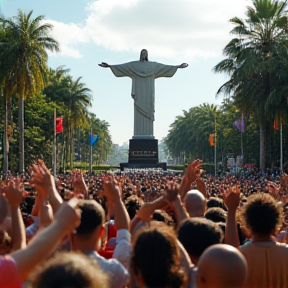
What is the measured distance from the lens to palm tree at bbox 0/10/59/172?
3244 cm

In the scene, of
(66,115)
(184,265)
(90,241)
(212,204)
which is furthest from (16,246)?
(66,115)

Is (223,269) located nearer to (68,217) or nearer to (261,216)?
(68,217)

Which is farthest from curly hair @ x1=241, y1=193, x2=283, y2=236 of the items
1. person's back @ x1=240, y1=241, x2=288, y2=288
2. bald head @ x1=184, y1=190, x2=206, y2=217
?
bald head @ x1=184, y1=190, x2=206, y2=217

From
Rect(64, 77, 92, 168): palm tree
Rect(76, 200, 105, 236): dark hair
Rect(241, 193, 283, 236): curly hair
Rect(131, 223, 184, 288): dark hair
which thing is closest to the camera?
Rect(131, 223, 184, 288): dark hair

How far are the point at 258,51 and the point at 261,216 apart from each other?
32.1m

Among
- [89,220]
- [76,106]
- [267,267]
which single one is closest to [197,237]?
[267,267]

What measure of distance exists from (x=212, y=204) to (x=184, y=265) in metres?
3.59

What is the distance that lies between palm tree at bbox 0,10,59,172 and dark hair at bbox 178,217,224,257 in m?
29.9

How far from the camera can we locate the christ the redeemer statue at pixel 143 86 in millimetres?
37438

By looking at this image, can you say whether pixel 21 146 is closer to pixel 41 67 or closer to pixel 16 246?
pixel 41 67

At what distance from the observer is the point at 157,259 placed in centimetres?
268

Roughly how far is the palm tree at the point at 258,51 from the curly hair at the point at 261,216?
30.3 m

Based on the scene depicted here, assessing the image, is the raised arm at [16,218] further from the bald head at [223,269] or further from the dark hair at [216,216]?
the dark hair at [216,216]

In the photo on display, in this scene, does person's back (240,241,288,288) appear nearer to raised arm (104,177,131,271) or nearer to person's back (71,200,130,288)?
raised arm (104,177,131,271)
